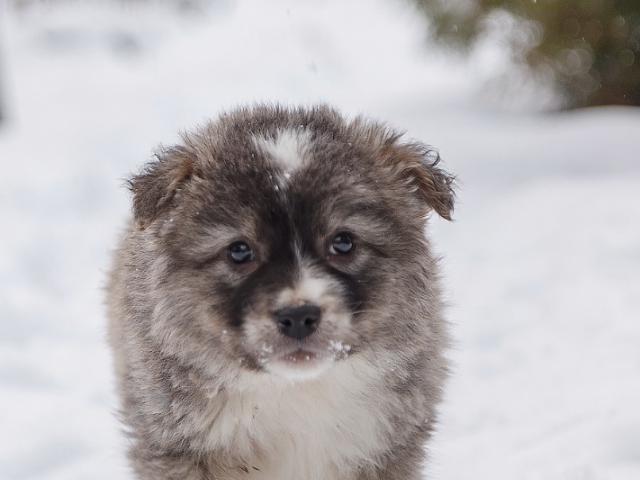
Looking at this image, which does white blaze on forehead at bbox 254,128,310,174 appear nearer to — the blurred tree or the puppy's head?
the puppy's head

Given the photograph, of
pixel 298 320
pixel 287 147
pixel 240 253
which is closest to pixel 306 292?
pixel 298 320

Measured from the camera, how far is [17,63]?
21.8 m

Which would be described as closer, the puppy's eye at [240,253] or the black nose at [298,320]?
the black nose at [298,320]

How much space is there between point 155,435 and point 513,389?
7.98 feet

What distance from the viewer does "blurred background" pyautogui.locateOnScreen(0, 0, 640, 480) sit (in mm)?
4766

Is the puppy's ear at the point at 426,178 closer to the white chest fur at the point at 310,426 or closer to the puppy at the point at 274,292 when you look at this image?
the puppy at the point at 274,292

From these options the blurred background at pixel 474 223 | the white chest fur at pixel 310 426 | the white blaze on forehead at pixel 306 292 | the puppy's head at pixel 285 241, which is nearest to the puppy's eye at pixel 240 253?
the puppy's head at pixel 285 241

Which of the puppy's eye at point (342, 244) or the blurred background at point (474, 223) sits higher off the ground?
the puppy's eye at point (342, 244)

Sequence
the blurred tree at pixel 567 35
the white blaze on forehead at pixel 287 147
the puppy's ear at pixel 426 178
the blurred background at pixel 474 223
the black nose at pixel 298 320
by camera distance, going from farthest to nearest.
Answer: the blurred tree at pixel 567 35 < the blurred background at pixel 474 223 < the puppy's ear at pixel 426 178 < the white blaze on forehead at pixel 287 147 < the black nose at pixel 298 320

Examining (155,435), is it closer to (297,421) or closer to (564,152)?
(297,421)

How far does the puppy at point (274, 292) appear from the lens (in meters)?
3.22

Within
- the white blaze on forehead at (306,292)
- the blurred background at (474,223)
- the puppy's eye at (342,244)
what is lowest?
the blurred background at (474,223)

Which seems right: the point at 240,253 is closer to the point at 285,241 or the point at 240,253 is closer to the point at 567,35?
the point at 285,241

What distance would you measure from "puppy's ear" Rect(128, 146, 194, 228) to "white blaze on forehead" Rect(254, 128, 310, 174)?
306 millimetres
